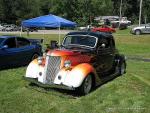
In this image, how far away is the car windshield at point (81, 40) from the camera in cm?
Result: 1306

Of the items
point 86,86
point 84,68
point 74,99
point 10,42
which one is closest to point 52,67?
point 84,68

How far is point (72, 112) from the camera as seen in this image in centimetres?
954

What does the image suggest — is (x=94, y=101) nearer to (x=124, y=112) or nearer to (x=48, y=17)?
(x=124, y=112)

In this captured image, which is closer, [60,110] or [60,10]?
[60,110]

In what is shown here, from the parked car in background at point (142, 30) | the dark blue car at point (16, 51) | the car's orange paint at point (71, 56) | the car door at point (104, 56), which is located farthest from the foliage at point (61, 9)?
the car's orange paint at point (71, 56)

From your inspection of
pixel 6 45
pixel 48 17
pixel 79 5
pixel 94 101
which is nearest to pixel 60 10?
pixel 79 5

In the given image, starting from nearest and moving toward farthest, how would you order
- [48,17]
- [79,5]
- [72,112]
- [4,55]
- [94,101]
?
[72,112], [94,101], [4,55], [48,17], [79,5]

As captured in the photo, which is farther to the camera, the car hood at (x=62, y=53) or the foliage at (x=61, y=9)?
the foliage at (x=61, y=9)

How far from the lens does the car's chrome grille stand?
11.3 m

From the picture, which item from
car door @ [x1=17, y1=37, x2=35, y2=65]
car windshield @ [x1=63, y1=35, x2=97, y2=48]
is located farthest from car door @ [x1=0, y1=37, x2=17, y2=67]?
car windshield @ [x1=63, y1=35, x2=97, y2=48]

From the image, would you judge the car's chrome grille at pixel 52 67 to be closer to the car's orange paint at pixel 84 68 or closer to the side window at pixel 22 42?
the car's orange paint at pixel 84 68

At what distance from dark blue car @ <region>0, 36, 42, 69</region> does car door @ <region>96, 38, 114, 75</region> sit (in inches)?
165

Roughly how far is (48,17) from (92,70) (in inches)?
713

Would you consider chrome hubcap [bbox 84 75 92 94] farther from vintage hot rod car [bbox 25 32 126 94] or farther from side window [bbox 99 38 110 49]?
side window [bbox 99 38 110 49]
